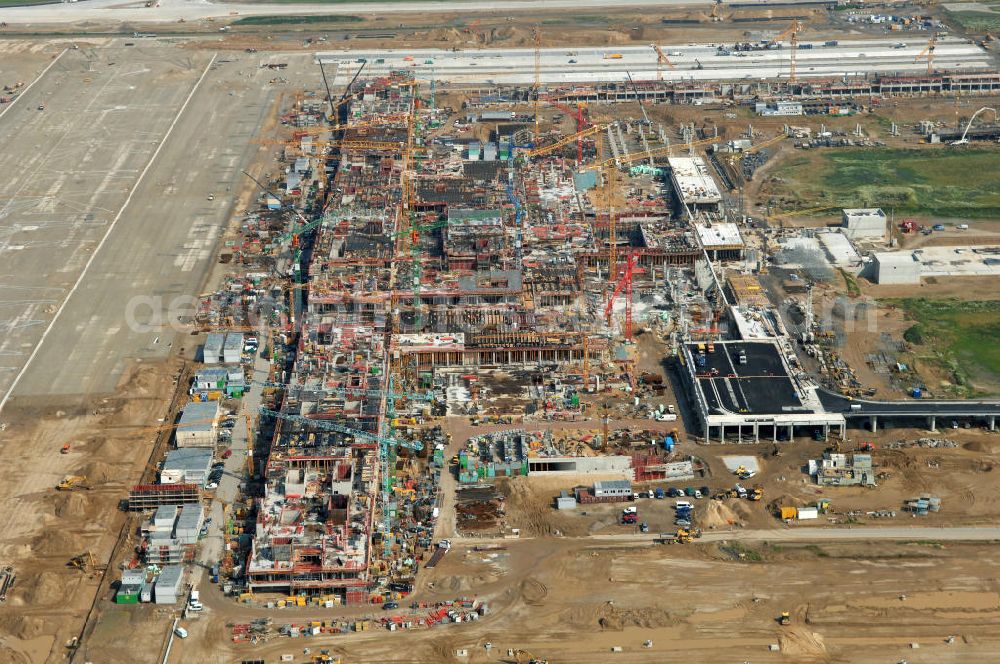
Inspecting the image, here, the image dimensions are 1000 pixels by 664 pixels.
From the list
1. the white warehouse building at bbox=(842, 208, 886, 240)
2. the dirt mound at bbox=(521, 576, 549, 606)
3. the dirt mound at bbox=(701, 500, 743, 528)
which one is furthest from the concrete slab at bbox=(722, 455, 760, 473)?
the white warehouse building at bbox=(842, 208, 886, 240)

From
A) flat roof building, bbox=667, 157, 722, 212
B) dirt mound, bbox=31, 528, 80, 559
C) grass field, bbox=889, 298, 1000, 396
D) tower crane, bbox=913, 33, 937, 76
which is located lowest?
dirt mound, bbox=31, 528, 80, 559

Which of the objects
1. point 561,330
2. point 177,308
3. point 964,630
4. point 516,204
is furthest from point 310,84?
point 964,630

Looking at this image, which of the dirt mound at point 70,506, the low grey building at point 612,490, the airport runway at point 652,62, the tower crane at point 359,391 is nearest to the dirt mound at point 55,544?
the dirt mound at point 70,506

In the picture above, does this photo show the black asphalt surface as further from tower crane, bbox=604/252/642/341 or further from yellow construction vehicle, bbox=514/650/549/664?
yellow construction vehicle, bbox=514/650/549/664

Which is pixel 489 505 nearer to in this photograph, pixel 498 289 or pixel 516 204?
pixel 498 289

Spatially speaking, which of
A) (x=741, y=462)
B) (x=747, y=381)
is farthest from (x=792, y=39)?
(x=741, y=462)

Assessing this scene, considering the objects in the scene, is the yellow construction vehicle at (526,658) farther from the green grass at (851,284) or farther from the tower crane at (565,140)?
the tower crane at (565,140)
